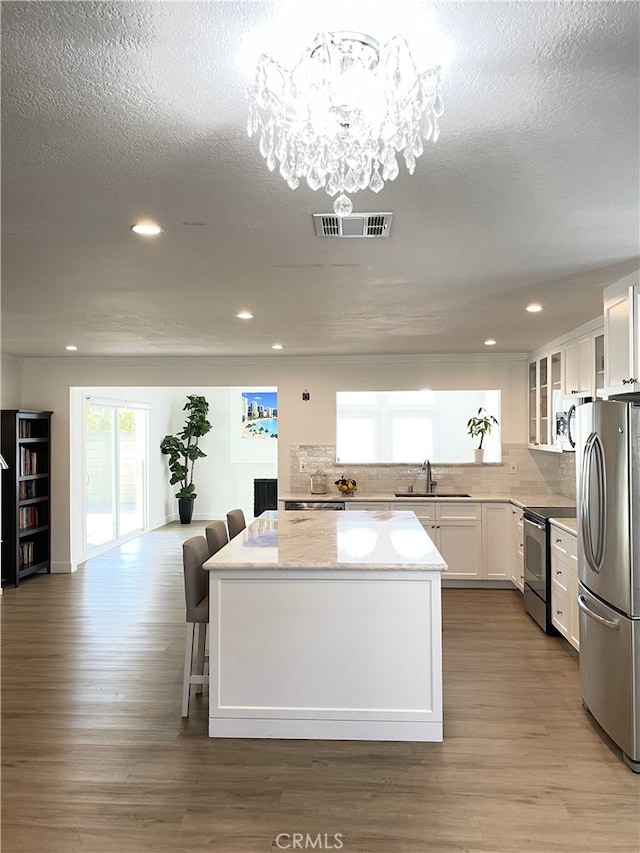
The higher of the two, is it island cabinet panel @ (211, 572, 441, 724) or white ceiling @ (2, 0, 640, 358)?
white ceiling @ (2, 0, 640, 358)

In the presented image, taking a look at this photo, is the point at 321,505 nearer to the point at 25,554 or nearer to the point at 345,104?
the point at 25,554

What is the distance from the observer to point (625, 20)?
1.48m

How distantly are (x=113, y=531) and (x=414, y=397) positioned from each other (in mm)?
4681

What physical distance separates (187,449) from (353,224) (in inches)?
353

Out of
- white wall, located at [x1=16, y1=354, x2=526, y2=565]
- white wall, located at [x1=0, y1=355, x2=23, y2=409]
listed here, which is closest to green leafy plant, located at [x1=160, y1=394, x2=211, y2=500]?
white wall, located at [x1=16, y1=354, x2=526, y2=565]

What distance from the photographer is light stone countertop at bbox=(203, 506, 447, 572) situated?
3367 mm

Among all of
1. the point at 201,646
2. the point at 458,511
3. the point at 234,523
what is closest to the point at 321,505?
the point at 458,511

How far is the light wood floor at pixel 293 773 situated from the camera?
2541 millimetres

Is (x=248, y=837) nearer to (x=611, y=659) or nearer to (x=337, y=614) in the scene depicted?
(x=337, y=614)

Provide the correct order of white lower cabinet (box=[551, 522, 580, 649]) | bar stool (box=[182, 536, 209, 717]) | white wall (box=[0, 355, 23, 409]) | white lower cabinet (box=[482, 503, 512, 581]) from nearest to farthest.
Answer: bar stool (box=[182, 536, 209, 717]), white lower cabinet (box=[551, 522, 580, 649]), white lower cabinet (box=[482, 503, 512, 581]), white wall (box=[0, 355, 23, 409])

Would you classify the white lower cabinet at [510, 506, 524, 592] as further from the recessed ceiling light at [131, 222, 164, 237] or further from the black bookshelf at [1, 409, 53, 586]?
the black bookshelf at [1, 409, 53, 586]

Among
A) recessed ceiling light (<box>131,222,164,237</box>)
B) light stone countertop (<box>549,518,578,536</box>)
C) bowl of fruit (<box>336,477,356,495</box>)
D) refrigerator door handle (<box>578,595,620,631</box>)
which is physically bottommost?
refrigerator door handle (<box>578,595,620,631</box>)

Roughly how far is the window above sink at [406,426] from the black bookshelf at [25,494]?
3855 millimetres

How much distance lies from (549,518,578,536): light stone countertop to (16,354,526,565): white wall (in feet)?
9.08
